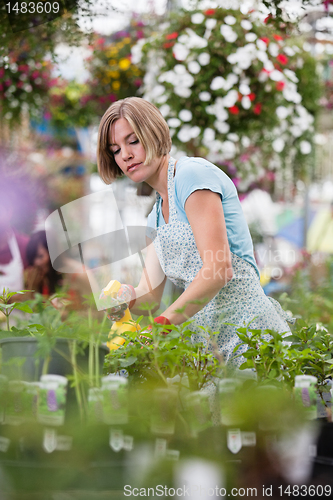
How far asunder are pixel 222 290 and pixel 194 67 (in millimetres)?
1851

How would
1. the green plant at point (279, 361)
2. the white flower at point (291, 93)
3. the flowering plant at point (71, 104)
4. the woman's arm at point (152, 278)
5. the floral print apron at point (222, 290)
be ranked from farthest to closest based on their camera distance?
the flowering plant at point (71, 104) → the white flower at point (291, 93) → the woman's arm at point (152, 278) → the floral print apron at point (222, 290) → the green plant at point (279, 361)

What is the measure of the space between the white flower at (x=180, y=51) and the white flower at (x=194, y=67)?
0.18 feet

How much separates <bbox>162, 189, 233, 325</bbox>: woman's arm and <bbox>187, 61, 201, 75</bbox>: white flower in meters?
1.77

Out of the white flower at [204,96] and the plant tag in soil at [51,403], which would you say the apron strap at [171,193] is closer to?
the plant tag in soil at [51,403]

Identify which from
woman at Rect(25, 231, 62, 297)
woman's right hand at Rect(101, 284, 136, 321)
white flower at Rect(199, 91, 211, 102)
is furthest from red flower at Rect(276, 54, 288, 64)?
woman's right hand at Rect(101, 284, 136, 321)

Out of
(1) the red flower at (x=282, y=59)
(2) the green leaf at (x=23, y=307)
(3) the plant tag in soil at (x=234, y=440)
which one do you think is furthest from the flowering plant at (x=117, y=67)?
(3) the plant tag in soil at (x=234, y=440)

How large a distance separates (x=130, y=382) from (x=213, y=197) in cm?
50

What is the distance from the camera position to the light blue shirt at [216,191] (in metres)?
1.07

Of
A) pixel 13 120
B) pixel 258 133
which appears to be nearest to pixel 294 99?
pixel 258 133

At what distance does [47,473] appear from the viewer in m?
0.52

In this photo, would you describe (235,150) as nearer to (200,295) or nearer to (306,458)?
(200,295)

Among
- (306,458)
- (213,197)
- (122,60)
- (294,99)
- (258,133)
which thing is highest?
(122,60)

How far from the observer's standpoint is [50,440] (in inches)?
20.5

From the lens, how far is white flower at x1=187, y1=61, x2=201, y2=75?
8.59 feet
